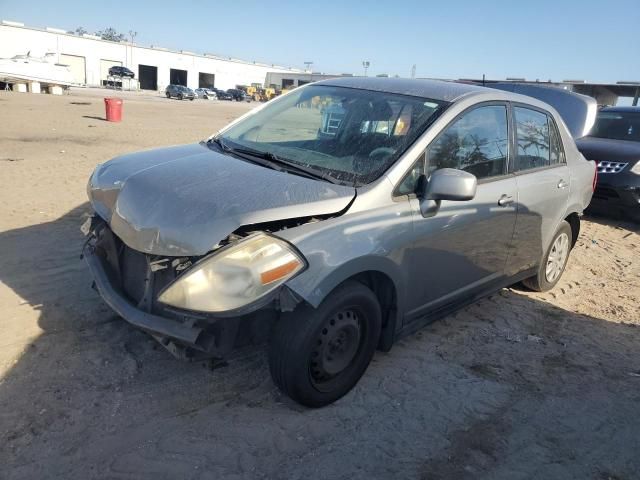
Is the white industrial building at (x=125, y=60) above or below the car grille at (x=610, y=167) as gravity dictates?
above

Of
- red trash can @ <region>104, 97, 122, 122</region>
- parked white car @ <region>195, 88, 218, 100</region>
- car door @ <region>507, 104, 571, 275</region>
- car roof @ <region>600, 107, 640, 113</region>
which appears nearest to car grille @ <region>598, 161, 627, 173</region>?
car roof @ <region>600, 107, 640, 113</region>

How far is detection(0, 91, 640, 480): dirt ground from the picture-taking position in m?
2.55

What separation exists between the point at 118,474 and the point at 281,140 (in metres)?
2.39

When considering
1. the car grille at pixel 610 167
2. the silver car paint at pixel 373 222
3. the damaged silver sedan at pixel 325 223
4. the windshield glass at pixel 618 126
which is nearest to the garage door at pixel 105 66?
the windshield glass at pixel 618 126

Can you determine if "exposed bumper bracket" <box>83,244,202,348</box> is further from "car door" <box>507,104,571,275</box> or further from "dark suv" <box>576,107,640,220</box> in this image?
"dark suv" <box>576,107,640,220</box>

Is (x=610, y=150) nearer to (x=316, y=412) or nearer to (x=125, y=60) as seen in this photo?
(x=316, y=412)

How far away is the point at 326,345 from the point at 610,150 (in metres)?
7.19

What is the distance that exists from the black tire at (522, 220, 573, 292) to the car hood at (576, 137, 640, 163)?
3.54 metres

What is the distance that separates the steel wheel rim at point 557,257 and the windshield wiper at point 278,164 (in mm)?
2808

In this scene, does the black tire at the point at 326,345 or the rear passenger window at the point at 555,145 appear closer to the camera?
the black tire at the point at 326,345

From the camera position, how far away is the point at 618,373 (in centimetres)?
370

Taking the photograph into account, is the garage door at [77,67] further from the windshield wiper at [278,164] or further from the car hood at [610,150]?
the windshield wiper at [278,164]

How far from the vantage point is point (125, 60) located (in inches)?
2874

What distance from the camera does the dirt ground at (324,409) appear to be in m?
2.55
